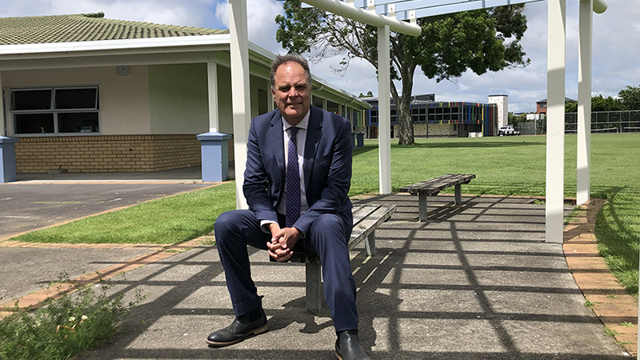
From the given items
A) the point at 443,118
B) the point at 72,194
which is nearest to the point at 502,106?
the point at 443,118

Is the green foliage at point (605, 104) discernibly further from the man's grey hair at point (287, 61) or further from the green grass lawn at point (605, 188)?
the man's grey hair at point (287, 61)

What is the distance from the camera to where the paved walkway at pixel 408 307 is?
2746 mm

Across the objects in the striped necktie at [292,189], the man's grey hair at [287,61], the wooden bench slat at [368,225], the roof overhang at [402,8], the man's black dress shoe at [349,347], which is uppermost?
the roof overhang at [402,8]

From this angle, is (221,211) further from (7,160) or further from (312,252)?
(7,160)

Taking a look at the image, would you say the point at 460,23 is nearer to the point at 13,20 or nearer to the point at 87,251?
the point at 13,20

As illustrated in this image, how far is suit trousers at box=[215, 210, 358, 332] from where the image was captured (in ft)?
8.52

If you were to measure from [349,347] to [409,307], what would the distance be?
96 centimetres

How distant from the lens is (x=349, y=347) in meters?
2.49

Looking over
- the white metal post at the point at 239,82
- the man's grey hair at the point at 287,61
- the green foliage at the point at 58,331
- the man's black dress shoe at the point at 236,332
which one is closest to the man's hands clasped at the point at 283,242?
the man's black dress shoe at the point at 236,332

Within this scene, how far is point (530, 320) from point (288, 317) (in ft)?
4.72

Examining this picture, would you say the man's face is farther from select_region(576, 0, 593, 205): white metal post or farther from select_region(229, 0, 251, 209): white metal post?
select_region(576, 0, 593, 205): white metal post

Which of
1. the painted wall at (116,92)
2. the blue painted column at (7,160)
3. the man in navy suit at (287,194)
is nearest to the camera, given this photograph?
the man in navy suit at (287,194)

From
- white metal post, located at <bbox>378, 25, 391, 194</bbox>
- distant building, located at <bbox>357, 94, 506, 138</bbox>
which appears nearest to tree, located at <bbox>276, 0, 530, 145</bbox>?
white metal post, located at <bbox>378, 25, 391, 194</bbox>

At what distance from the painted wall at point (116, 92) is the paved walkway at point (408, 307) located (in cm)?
1033
